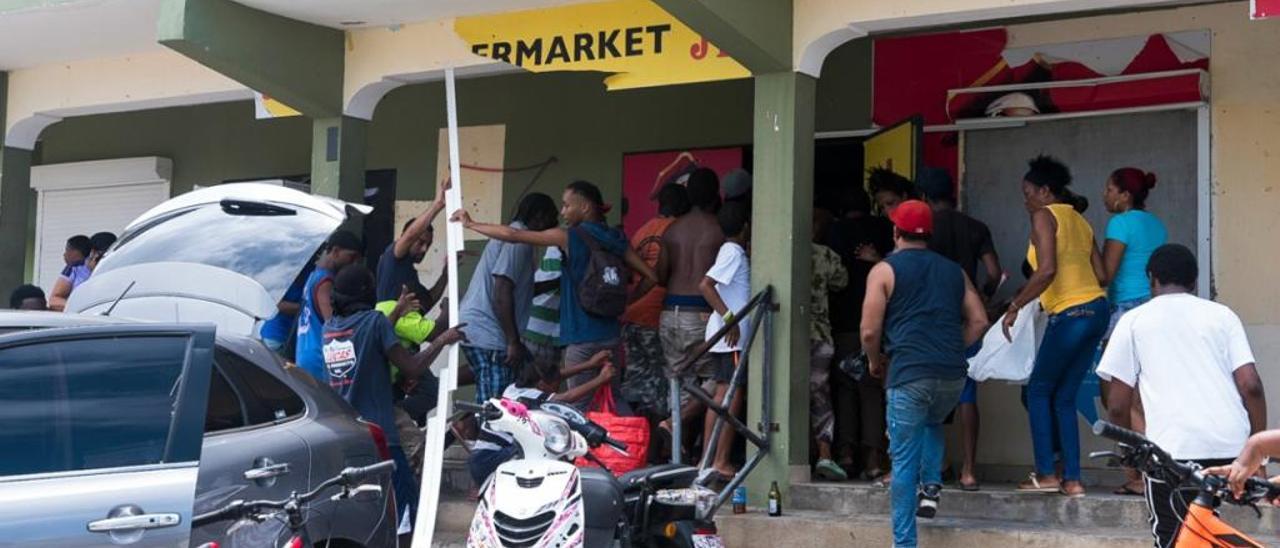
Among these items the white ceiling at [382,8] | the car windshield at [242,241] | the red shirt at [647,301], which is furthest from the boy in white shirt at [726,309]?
the car windshield at [242,241]

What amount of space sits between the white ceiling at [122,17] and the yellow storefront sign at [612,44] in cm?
13

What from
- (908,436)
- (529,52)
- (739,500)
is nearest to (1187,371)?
(908,436)

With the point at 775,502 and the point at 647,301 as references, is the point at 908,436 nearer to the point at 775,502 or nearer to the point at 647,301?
the point at 775,502

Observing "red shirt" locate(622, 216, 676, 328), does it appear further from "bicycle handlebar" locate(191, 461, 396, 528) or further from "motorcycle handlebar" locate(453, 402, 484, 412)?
"bicycle handlebar" locate(191, 461, 396, 528)

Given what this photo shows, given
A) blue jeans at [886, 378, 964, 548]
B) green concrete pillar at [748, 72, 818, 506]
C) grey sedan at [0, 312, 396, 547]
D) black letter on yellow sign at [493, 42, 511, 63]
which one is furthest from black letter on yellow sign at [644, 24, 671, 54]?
grey sedan at [0, 312, 396, 547]

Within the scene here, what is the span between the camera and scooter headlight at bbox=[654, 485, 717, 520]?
6.58 meters

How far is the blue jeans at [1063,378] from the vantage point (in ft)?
27.8

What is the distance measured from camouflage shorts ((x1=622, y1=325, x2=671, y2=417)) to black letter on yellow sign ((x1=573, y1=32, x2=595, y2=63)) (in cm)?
169

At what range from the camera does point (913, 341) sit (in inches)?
308

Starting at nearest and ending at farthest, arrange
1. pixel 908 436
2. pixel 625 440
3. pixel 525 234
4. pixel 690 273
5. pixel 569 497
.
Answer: pixel 569 497, pixel 908 436, pixel 625 440, pixel 525 234, pixel 690 273

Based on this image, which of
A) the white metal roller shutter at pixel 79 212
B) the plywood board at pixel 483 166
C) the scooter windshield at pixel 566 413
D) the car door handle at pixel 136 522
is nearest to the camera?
the car door handle at pixel 136 522

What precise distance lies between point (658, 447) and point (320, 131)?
3.19 m

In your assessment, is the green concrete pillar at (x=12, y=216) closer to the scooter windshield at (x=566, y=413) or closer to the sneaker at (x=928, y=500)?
the scooter windshield at (x=566, y=413)

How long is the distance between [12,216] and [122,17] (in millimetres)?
2761
